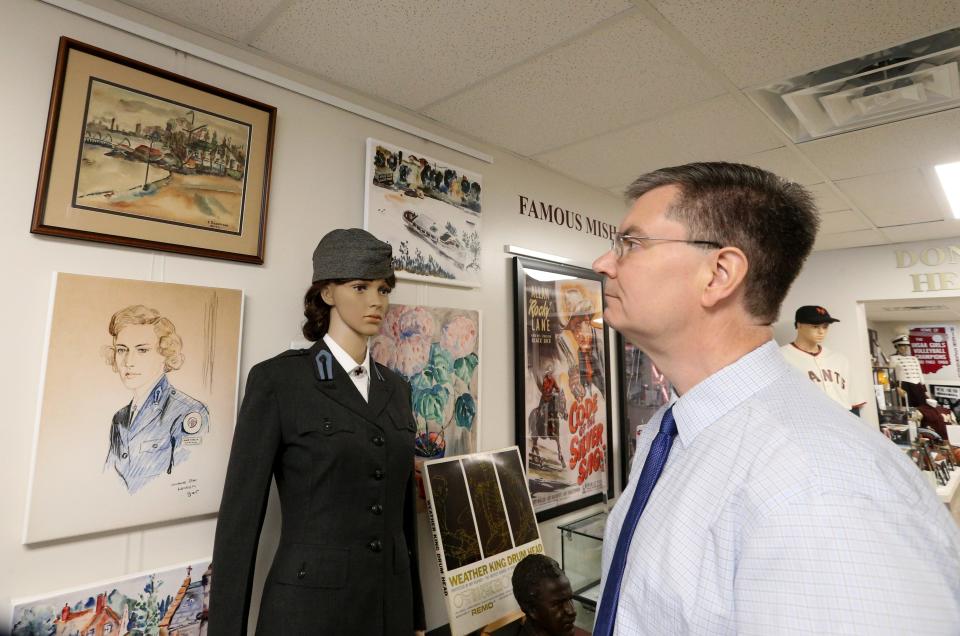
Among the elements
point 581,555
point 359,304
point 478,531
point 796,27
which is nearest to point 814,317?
point 581,555

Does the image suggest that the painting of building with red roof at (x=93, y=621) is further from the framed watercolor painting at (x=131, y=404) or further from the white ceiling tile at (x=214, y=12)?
the white ceiling tile at (x=214, y=12)

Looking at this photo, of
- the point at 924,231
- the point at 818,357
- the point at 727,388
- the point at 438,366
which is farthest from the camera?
the point at 924,231

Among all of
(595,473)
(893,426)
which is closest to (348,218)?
(595,473)

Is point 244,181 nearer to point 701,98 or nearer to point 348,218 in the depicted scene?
point 348,218

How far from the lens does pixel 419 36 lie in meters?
1.65

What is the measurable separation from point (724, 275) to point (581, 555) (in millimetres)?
2165

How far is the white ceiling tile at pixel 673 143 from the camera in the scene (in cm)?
221

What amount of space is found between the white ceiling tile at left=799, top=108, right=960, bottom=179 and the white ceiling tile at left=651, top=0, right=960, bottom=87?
2.56ft

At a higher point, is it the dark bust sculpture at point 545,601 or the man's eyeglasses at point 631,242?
the man's eyeglasses at point 631,242

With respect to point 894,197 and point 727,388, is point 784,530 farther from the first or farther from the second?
point 894,197

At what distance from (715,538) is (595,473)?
2273 mm

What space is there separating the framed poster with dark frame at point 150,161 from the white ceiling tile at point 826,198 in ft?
10.2

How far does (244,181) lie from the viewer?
168 centimetres

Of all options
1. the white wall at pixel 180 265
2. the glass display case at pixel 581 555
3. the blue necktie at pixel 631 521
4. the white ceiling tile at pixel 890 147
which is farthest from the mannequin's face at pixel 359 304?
the white ceiling tile at pixel 890 147
